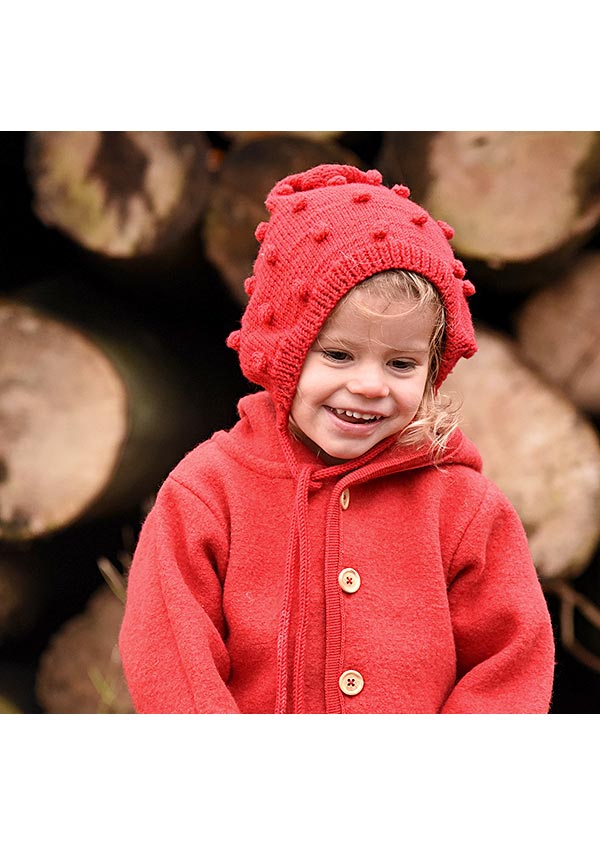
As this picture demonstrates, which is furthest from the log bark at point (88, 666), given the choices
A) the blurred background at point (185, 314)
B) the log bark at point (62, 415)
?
the log bark at point (62, 415)

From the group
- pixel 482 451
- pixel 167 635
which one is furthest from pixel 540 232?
pixel 167 635

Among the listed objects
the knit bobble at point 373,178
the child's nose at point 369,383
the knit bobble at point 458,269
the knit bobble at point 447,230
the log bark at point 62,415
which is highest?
the knit bobble at point 373,178

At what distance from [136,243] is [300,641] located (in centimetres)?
74

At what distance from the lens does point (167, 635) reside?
1.18 m

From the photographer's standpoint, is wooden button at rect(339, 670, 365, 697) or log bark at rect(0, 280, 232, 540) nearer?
wooden button at rect(339, 670, 365, 697)

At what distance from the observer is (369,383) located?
115 cm

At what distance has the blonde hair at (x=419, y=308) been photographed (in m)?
1.14

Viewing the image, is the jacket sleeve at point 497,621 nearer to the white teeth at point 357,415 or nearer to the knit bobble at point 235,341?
the white teeth at point 357,415

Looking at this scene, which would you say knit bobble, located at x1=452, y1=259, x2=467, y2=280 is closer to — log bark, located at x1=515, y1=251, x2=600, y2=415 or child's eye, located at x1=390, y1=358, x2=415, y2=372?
child's eye, located at x1=390, y1=358, x2=415, y2=372

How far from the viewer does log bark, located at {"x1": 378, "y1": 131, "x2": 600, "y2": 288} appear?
1.51m

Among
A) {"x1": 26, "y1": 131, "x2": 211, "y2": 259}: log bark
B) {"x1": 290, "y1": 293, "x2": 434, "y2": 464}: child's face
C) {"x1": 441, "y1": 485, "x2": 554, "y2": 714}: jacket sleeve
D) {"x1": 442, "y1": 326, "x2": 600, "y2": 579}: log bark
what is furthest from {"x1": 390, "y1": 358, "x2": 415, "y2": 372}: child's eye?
{"x1": 26, "y1": 131, "x2": 211, "y2": 259}: log bark

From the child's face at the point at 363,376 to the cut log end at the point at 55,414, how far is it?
0.46 m

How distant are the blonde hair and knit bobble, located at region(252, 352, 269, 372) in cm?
12

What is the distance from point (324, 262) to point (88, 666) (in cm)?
98
